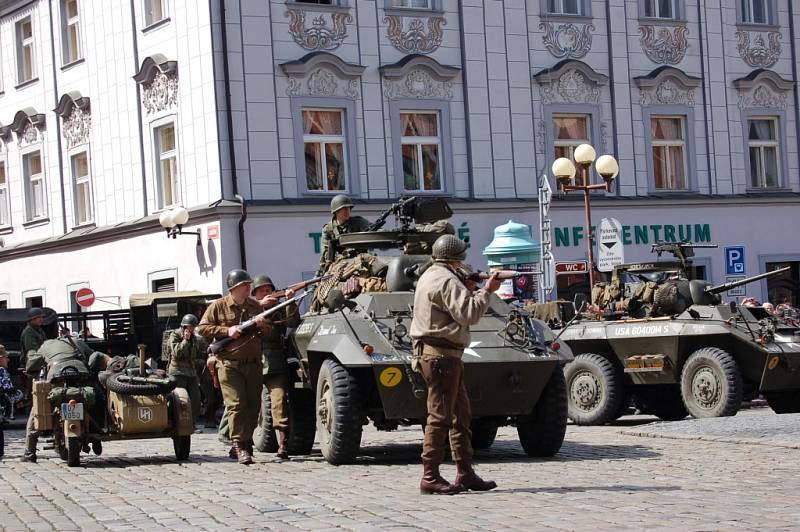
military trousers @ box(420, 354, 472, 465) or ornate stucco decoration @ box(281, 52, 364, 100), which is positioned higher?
ornate stucco decoration @ box(281, 52, 364, 100)

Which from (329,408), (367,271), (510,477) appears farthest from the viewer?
(367,271)

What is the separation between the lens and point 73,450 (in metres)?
14.3

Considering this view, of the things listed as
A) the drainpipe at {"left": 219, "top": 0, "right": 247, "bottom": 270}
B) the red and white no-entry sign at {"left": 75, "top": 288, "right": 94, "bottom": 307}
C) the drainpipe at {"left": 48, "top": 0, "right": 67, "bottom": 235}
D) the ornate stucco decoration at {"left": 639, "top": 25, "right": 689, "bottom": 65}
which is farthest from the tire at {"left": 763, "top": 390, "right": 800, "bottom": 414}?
the drainpipe at {"left": 48, "top": 0, "right": 67, "bottom": 235}

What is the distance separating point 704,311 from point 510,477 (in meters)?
7.45

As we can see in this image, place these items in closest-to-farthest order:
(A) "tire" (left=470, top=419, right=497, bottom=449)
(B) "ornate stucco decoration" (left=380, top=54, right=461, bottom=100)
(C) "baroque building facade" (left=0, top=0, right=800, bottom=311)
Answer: (A) "tire" (left=470, top=419, right=497, bottom=449) < (C) "baroque building facade" (left=0, top=0, right=800, bottom=311) < (B) "ornate stucco decoration" (left=380, top=54, right=461, bottom=100)

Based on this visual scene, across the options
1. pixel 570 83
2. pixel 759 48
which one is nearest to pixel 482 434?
pixel 570 83

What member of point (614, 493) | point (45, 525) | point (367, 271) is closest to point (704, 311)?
point (367, 271)

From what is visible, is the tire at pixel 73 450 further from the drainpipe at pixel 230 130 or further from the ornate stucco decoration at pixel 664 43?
the ornate stucco decoration at pixel 664 43

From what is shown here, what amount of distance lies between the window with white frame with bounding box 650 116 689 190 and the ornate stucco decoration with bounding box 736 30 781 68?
2.21 meters

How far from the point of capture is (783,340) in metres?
18.4

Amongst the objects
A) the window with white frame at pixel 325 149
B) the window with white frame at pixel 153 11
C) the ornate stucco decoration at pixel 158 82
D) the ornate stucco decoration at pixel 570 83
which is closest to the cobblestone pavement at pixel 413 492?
the window with white frame at pixel 325 149

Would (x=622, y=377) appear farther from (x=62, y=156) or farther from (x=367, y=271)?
(x=62, y=156)

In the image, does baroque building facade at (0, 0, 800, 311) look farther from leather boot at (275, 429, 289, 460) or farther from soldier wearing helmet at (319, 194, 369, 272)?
leather boot at (275, 429, 289, 460)

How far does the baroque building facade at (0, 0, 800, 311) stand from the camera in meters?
28.2
